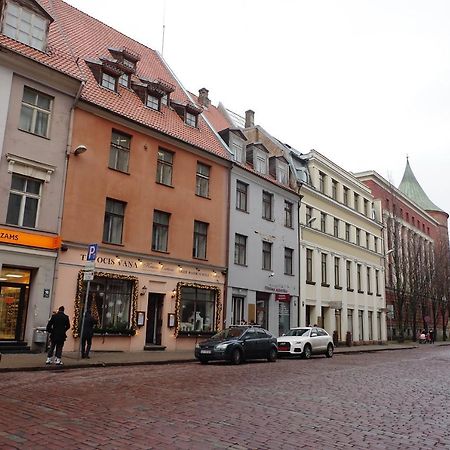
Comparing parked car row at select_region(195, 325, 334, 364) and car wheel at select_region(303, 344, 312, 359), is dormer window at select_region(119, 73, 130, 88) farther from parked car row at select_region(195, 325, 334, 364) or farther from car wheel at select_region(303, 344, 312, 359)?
car wheel at select_region(303, 344, 312, 359)

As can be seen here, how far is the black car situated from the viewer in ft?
61.0

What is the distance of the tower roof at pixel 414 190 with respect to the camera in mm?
83031

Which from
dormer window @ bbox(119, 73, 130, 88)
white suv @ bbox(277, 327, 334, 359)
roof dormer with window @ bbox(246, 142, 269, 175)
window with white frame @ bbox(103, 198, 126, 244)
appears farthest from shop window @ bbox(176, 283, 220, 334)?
dormer window @ bbox(119, 73, 130, 88)

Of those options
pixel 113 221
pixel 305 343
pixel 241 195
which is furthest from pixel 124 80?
pixel 305 343

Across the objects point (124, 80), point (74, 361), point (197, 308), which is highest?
point (124, 80)

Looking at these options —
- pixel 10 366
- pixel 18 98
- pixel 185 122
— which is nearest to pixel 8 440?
pixel 10 366

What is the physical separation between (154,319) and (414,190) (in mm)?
70598

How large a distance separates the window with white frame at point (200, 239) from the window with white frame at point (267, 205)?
587 cm

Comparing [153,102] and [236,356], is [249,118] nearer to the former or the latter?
[153,102]

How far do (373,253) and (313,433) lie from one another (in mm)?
41431

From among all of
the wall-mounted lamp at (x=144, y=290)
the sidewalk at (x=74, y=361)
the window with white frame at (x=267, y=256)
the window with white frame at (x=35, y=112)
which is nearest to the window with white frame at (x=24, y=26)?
the window with white frame at (x=35, y=112)

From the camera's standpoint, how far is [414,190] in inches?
3297

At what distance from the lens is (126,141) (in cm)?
2347

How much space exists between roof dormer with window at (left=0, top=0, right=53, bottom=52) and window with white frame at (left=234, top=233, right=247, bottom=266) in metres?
14.5
